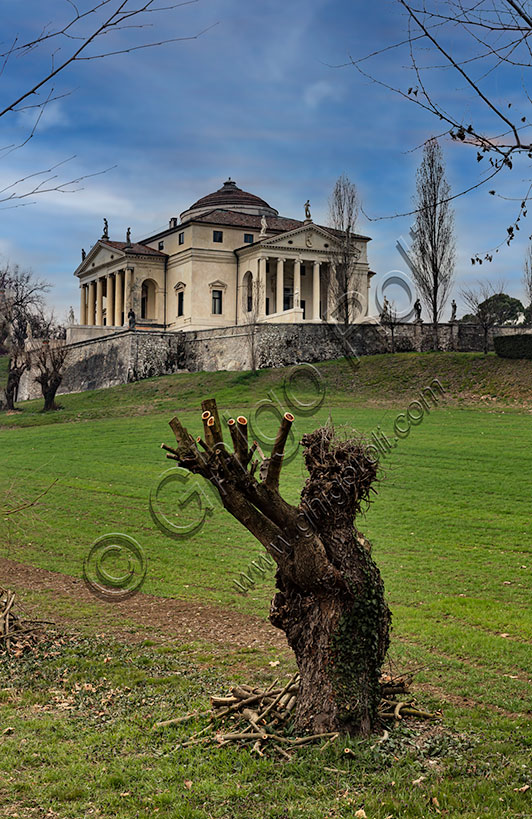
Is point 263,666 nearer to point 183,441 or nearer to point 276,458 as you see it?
point 276,458

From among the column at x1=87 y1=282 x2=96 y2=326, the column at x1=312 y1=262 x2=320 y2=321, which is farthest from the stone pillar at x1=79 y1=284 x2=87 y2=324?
the column at x1=312 y1=262 x2=320 y2=321

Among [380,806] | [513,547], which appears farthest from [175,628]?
[513,547]

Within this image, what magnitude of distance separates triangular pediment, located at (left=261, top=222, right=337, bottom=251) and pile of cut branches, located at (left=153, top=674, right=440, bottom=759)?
59.5m

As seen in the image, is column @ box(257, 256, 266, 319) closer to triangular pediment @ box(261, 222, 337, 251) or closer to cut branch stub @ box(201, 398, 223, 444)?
triangular pediment @ box(261, 222, 337, 251)

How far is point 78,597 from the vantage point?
11.7 m

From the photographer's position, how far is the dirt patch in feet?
31.8

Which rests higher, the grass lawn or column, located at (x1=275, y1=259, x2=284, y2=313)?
column, located at (x1=275, y1=259, x2=284, y2=313)

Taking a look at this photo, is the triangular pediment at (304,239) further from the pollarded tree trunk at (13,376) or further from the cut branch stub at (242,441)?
the cut branch stub at (242,441)

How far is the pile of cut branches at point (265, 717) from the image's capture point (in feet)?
19.2

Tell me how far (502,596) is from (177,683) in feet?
17.8

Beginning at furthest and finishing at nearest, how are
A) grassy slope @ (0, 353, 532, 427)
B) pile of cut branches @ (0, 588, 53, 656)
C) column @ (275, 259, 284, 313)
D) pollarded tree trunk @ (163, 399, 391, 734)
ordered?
column @ (275, 259, 284, 313) → grassy slope @ (0, 353, 532, 427) → pile of cut branches @ (0, 588, 53, 656) → pollarded tree trunk @ (163, 399, 391, 734)

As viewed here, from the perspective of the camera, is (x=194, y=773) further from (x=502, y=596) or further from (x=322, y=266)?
(x=322, y=266)

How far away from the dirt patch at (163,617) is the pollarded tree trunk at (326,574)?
318 cm

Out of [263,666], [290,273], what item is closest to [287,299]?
[290,273]
